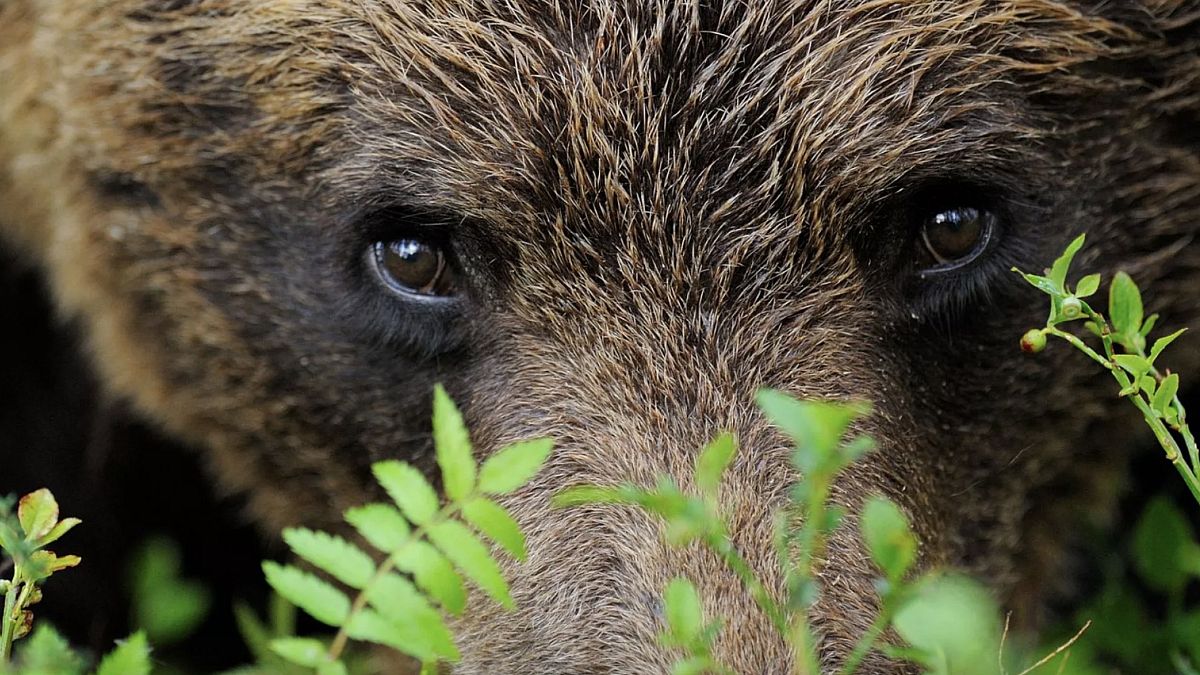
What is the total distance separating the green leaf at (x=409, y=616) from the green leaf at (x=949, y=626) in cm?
64

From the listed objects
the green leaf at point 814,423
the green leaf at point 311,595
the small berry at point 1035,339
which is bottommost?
the green leaf at point 311,595

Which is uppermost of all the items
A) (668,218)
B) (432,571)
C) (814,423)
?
(668,218)

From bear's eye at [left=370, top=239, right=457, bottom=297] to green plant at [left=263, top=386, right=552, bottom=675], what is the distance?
3.38ft

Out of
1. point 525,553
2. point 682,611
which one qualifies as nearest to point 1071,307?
point 682,611

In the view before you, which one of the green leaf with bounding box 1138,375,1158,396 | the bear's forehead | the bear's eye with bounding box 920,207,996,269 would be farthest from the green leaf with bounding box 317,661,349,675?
the bear's eye with bounding box 920,207,996,269

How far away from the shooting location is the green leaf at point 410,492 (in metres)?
2.35

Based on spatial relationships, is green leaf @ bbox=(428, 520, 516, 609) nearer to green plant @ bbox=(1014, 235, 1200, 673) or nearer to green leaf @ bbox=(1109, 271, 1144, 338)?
green plant @ bbox=(1014, 235, 1200, 673)

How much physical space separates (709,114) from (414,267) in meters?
0.71

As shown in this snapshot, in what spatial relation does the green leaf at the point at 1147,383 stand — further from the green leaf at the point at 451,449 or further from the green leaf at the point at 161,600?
the green leaf at the point at 161,600

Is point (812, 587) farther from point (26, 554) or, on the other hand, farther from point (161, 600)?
point (161, 600)

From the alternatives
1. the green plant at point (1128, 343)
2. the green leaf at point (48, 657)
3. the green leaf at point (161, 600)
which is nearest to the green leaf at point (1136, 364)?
the green plant at point (1128, 343)

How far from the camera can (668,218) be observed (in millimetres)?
3246

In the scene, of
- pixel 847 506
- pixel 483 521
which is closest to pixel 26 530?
pixel 483 521

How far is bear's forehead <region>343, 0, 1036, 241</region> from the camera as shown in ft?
10.6
